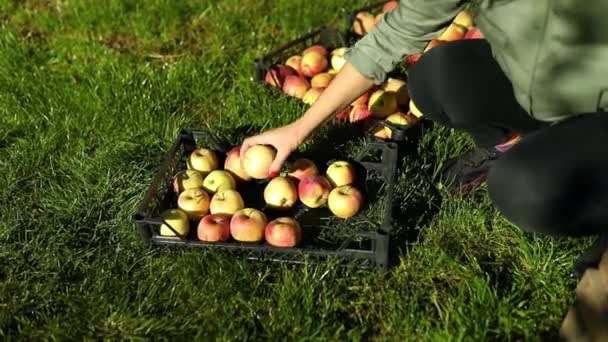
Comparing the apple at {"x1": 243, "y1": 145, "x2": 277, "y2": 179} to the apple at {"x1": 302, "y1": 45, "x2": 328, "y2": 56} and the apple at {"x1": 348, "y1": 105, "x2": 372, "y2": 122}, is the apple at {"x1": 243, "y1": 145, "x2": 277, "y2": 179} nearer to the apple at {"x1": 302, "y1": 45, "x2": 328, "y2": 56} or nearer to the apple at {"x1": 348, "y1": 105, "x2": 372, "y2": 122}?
the apple at {"x1": 348, "y1": 105, "x2": 372, "y2": 122}

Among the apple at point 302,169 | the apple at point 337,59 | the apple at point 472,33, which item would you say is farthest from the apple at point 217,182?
the apple at point 472,33

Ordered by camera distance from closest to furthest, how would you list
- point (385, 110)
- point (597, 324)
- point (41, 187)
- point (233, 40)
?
point (597, 324) < point (41, 187) < point (385, 110) < point (233, 40)

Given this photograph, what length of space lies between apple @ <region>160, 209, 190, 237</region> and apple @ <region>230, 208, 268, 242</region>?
0.54ft

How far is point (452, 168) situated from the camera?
2734 millimetres

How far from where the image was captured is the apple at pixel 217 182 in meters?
2.58

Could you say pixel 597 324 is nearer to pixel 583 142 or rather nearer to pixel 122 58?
pixel 583 142

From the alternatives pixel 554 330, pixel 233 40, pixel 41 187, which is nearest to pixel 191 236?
pixel 41 187

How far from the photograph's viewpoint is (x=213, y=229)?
234 cm

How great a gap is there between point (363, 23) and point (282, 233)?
1.58 meters

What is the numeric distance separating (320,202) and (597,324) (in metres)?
1.05

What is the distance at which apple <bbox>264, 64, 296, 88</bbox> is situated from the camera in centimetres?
318

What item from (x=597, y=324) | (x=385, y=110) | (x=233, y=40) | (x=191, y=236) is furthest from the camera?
(x=233, y=40)

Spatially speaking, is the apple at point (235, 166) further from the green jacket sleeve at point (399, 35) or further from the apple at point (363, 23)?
the apple at point (363, 23)

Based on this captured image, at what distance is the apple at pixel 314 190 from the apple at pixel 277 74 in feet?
2.54
